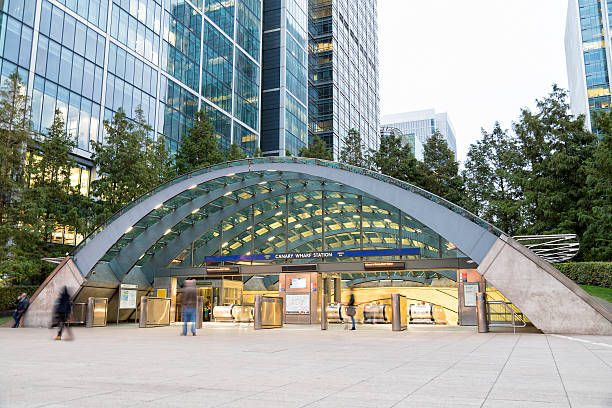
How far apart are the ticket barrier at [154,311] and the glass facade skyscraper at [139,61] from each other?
17272 mm

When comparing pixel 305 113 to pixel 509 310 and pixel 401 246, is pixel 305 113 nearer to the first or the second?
pixel 401 246

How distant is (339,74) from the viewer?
90.4 meters

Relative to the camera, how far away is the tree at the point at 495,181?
120 ft

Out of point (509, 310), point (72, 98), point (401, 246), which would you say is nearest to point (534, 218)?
point (401, 246)

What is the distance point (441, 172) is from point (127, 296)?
90.0 ft

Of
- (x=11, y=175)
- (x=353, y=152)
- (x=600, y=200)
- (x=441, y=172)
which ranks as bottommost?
(x=600, y=200)

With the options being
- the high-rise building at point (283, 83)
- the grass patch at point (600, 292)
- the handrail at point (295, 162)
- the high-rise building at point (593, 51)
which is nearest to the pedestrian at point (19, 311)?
the handrail at point (295, 162)

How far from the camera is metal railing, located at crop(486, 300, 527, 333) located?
19.1 meters

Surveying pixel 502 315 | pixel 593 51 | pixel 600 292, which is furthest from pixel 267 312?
pixel 593 51

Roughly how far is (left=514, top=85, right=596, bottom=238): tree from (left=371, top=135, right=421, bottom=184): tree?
8188 millimetres

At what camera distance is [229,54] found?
64.9 m

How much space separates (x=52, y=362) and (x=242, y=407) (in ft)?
17.2

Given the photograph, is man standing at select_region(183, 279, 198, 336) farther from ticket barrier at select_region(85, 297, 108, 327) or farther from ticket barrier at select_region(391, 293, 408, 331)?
ticket barrier at select_region(85, 297, 108, 327)

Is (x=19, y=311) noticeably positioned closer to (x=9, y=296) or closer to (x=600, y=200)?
(x=9, y=296)
